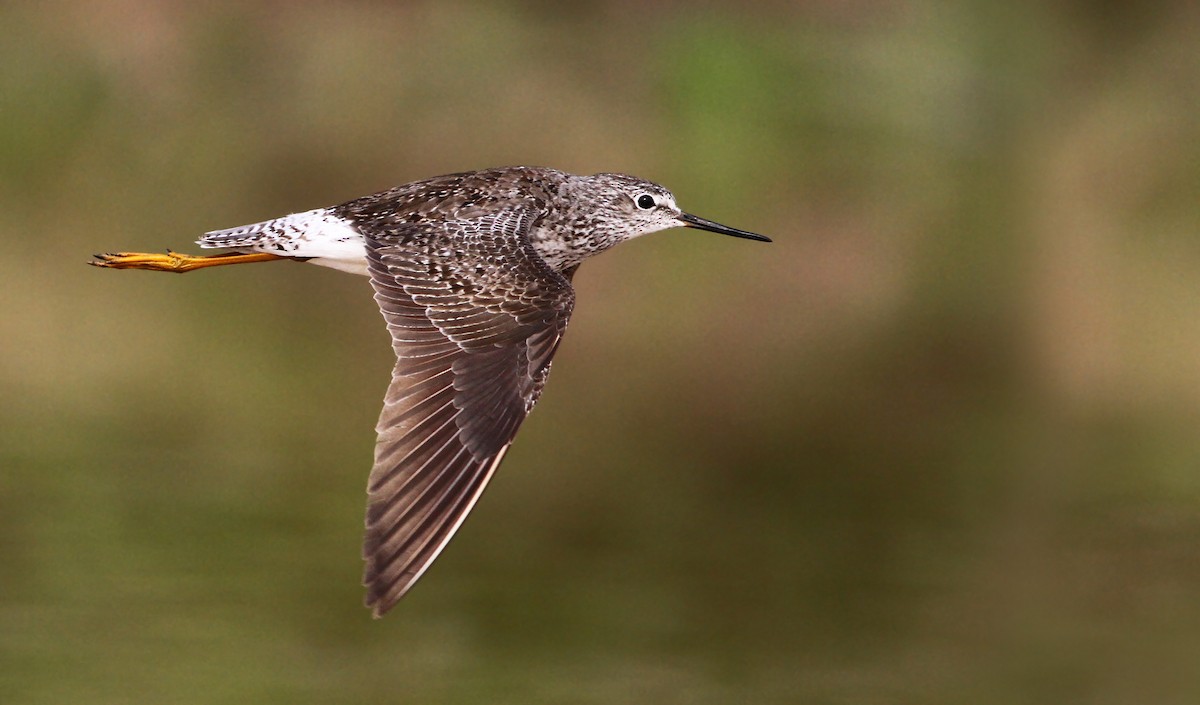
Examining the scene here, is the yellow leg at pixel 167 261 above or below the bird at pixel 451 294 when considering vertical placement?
below

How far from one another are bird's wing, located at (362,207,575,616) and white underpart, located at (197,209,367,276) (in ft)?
0.45

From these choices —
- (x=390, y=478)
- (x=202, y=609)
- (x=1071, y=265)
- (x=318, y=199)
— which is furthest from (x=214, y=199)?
(x=390, y=478)

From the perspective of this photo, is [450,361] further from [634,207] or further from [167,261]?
[167,261]

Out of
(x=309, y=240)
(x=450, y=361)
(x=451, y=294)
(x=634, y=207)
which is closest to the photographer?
(x=450, y=361)

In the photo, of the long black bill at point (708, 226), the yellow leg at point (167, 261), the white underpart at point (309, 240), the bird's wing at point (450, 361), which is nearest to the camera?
the bird's wing at point (450, 361)

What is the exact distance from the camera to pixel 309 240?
332 inches

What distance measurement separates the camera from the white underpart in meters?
8.44

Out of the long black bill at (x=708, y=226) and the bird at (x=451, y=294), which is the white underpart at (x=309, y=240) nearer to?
the bird at (x=451, y=294)

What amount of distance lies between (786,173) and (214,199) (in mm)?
4202

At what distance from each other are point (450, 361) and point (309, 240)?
0.96m

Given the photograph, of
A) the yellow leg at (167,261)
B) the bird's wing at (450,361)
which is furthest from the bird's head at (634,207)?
the yellow leg at (167,261)

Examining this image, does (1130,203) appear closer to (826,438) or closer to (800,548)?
(826,438)

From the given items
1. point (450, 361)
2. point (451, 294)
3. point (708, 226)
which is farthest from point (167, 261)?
point (708, 226)

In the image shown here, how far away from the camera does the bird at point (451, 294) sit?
23.9 feet
